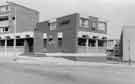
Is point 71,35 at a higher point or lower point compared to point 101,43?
higher

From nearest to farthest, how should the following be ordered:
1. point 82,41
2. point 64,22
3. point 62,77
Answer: point 62,77
point 82,41
point 64,22

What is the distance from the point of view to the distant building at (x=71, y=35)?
3925cm

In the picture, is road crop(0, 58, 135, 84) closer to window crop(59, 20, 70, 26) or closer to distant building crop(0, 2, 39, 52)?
window crop(59, 20, 70, 26)

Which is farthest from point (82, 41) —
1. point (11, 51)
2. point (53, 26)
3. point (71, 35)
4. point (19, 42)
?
point (19, 42)

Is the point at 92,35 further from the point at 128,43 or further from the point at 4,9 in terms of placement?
the point at 4,9

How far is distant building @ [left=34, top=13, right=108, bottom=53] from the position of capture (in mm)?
39250

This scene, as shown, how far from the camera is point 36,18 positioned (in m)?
58.6

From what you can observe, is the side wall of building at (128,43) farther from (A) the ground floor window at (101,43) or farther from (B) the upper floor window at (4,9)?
(B) the upper floor window at (4,9)

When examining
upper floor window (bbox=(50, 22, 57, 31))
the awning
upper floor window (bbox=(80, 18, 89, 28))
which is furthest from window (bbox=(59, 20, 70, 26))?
the awning

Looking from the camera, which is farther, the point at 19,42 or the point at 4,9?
the point at 4,9

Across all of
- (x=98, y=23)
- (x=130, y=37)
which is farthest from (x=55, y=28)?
(x=130, y=37)

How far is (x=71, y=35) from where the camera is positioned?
39750mm

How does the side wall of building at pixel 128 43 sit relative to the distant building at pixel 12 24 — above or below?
below

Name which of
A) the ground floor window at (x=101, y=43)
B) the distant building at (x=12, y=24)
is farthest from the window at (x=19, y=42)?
the ground floor window at (x=101, y=43)
